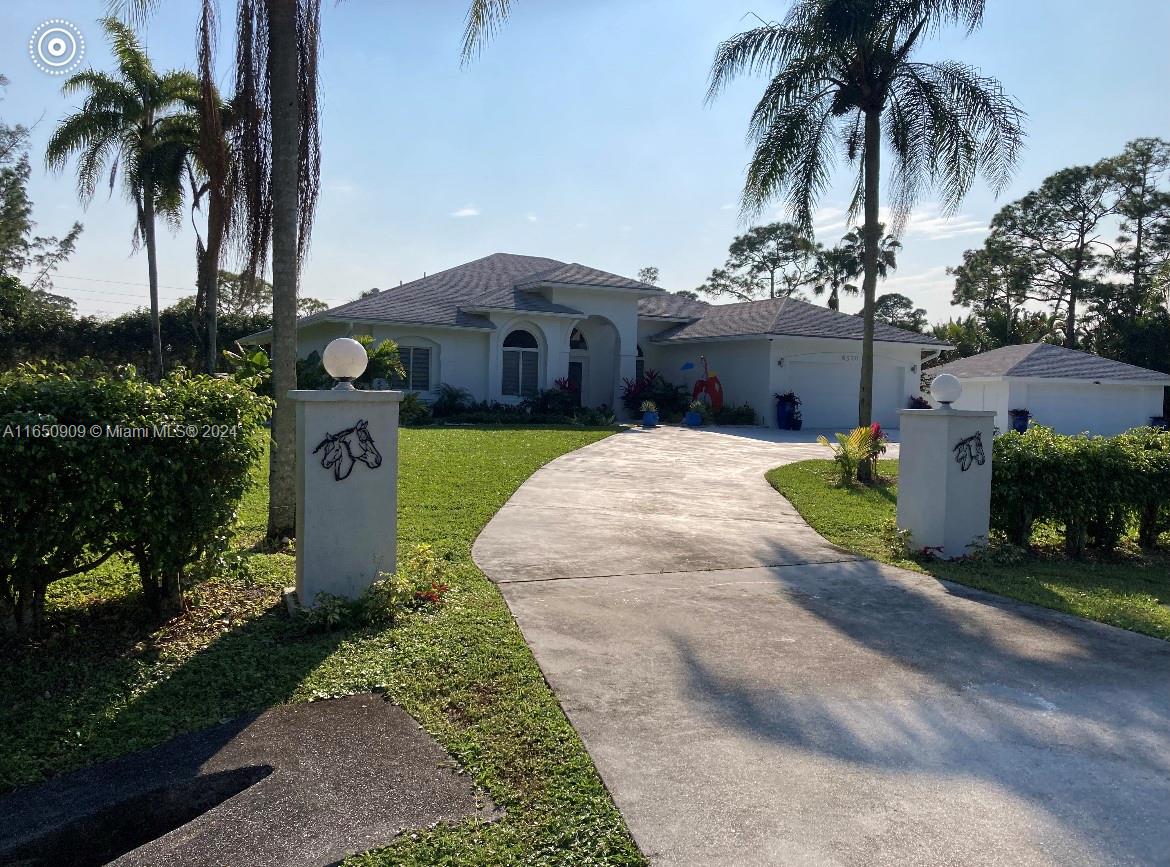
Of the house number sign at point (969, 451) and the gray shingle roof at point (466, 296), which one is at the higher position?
the gray shingle roof at point (466, 296)

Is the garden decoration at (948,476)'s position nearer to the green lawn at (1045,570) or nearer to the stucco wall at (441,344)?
the green lawn at (1045,570)

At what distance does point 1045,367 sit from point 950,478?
20429 millimetres

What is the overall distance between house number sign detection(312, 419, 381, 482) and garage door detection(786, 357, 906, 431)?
2039 centimetres

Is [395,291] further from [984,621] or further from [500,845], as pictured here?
[500,845]

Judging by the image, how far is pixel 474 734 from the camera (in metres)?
3.74


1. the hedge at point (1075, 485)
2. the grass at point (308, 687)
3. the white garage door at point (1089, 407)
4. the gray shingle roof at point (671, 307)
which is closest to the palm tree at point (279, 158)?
the grass at point (308, 687)

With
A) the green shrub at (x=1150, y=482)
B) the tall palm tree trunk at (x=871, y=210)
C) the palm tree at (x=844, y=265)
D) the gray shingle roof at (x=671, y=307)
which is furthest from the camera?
the palm tree at (x=844, y=265)

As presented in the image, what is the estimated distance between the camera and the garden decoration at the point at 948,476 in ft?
25.5

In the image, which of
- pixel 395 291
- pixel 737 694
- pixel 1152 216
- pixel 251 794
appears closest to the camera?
pixel 251 794

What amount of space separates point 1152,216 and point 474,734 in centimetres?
4492

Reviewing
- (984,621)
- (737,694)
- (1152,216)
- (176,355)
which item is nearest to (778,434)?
(984,621)

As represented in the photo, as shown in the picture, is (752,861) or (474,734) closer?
(752,861)

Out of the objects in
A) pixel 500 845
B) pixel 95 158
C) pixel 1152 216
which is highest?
pixel 1152 216

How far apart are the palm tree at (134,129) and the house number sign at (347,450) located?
61.1ft
